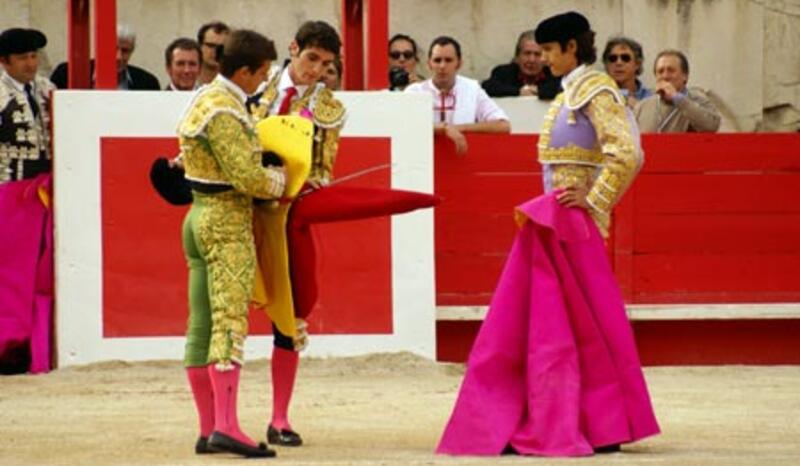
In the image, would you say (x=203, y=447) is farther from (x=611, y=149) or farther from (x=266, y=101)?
(x=611, y=149)

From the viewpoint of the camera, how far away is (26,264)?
36.8ft

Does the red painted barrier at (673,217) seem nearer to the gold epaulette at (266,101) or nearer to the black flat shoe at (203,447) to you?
the gold epaulette at (266,101)

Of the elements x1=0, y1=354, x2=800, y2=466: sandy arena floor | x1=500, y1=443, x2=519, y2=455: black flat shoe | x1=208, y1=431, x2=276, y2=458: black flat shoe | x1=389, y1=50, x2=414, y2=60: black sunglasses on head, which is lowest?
x1=0, y1=354, x2=800, y2=466: sandy arena floor

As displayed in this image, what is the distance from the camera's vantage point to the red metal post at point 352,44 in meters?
11.4

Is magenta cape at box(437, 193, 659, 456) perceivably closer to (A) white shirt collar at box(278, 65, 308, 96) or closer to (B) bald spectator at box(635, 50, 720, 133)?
(A) white shirt collar at box(278, 65, 308, 96)

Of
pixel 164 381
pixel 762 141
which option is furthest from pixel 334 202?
pixel 762 141

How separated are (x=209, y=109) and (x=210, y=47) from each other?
13.3 feet

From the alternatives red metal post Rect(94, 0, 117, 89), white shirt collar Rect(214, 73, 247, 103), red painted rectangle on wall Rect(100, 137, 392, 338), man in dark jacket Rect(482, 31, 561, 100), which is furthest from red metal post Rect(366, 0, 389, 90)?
white shirt collar Rect(214, 73, 247, 103)

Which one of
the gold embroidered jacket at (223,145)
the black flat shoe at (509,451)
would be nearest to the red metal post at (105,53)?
the gold embroidered jacket at (223,145)

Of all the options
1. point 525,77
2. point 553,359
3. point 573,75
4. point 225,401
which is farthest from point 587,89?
point 525,77

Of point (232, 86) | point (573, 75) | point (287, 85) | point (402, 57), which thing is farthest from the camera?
point (402, 57)

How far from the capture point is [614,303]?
7832 mm

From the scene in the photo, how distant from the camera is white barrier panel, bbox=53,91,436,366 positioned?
10.9 meters

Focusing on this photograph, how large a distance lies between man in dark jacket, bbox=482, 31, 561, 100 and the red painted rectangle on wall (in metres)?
1.61
